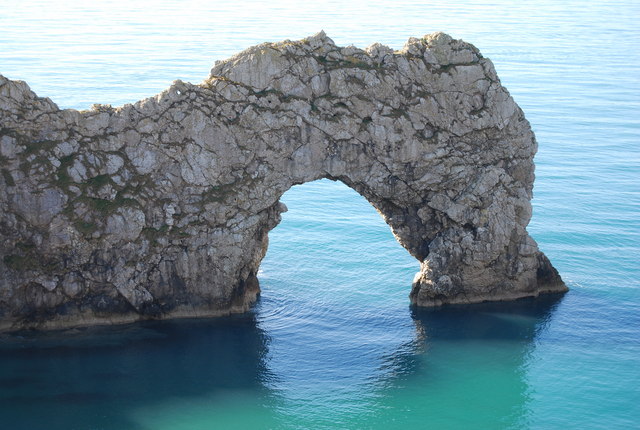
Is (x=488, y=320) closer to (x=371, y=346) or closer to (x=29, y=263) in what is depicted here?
(x=371, y=346)

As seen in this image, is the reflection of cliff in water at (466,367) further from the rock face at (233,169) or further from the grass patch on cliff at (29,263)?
the grass patch on cliff at (29,263)

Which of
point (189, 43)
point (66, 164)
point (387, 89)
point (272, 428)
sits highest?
point (189, 43)

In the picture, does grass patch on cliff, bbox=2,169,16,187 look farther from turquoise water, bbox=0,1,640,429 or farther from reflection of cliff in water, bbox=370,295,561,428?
reflection of cliff in water, bbox=370,295,561,428

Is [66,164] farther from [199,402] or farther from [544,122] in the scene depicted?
[544,122]

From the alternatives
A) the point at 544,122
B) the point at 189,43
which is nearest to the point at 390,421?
the point at 544,122

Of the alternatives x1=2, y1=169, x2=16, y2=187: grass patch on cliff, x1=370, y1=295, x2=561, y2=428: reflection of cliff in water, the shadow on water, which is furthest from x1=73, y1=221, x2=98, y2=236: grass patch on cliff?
x1=370, y1=295, x2=561, y2=428: reflection of cliff in water

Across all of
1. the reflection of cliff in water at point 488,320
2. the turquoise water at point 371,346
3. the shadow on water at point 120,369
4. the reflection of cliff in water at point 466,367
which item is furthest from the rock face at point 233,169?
the reflection of cliff in water at point 466,367

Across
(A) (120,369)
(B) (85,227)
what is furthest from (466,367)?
(B) (85,227)
